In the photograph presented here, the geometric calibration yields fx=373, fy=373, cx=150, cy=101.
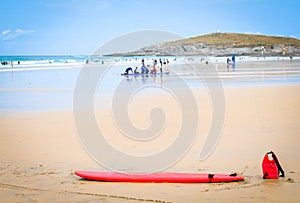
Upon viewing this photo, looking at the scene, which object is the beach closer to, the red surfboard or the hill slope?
the red surfboard

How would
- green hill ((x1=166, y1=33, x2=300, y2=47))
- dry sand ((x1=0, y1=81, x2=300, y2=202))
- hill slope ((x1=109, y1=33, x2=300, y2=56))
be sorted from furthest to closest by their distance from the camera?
1. green hill ((x1=166, y1=33, x2=300, y2=47))
2. hill slope ((x1=109, y1=33, x2=300, y2=56))
3. dry sand ((x1=0, y1=81, x2=300, y2=202))

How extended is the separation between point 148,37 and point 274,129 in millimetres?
4607

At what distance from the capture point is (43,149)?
764cm

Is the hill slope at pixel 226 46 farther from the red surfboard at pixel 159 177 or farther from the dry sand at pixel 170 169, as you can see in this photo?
the red surfboard at pixel 159 177

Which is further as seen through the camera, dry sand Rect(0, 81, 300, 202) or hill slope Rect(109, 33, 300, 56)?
hill slope Rect(109, 33, 300, 56)

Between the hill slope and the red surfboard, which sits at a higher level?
the hill slope

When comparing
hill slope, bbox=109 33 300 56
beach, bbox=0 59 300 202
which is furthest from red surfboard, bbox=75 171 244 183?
hill slope, bbox=109 33 300 56

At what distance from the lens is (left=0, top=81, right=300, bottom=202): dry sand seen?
4992 mm

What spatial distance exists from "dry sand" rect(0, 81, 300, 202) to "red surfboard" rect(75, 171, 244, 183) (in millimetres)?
106

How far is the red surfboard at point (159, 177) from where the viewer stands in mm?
5441

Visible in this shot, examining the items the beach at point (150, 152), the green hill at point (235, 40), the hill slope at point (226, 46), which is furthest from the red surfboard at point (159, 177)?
the green hill at point (235, 40)

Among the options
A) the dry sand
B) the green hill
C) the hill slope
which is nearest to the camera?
the dry sand

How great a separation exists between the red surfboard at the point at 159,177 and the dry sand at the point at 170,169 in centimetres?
11

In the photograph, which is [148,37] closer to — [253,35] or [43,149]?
[43,149]
